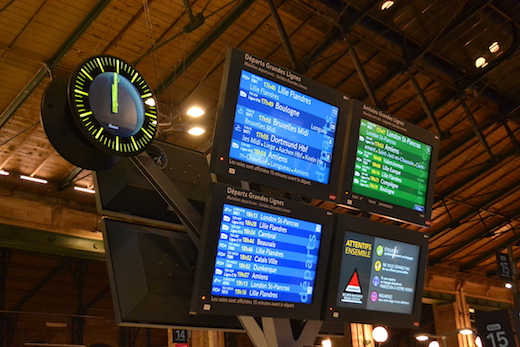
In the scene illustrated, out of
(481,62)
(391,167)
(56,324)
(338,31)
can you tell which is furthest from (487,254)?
(391,167)

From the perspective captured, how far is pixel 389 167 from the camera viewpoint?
485cm

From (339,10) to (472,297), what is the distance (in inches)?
698

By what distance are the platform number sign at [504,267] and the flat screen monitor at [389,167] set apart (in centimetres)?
A: 1487

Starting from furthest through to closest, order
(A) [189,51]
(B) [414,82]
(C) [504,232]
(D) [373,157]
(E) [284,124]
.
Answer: (C) [504,232], (B) [414,82], (A) [189,51], (D) [373,157], (E) [284,124]

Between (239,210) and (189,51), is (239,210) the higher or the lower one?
the lower one

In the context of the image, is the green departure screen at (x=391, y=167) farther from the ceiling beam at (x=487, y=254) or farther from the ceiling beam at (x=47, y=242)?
the ceiling beam at (x=487, y=254)

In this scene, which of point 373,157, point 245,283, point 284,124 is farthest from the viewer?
point 373,157

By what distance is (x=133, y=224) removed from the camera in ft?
11.2

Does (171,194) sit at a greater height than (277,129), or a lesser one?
lesser

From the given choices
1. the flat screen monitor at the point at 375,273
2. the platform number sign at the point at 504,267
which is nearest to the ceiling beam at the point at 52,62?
the flat screen monitor at the point at 375,273

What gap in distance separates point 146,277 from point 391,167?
94.3 inches

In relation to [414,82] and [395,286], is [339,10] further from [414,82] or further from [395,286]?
[395,286]

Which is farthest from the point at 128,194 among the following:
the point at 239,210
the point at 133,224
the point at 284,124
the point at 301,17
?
the point at 301,17

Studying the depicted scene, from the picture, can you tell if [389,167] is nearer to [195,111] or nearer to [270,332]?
[270,332]
